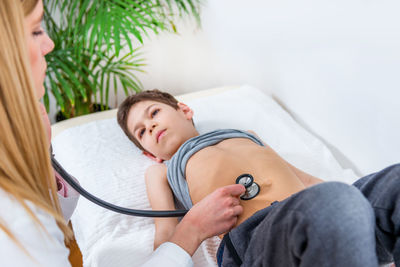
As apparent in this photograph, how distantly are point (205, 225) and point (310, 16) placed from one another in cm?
95

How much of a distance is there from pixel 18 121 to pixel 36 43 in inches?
5.5

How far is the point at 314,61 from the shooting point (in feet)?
Result: 4.99

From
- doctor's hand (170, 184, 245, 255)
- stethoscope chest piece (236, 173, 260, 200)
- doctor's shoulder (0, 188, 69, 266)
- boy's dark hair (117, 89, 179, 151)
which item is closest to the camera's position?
doctor's shoulder (0, 188, 69, 266)

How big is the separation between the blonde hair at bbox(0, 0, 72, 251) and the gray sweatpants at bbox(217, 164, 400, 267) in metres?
0.39

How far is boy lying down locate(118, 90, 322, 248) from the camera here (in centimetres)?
107

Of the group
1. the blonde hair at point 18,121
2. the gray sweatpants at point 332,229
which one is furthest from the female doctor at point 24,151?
the gray sweatpants at point 332,229

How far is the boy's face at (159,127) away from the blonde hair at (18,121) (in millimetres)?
662

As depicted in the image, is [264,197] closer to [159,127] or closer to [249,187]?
[249,187]

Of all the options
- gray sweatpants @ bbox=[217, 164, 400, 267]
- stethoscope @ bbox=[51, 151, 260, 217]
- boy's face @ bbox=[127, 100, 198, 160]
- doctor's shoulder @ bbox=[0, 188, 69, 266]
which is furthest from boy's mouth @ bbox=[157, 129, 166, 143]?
doctor's shoulder @ bbox=[0, 188, 69, 266]

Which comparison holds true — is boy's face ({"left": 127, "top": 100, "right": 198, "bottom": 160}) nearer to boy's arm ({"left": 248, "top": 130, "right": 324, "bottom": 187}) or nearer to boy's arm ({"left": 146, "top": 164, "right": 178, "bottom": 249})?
boy's arm ({"left": 146, "top": 164, "right": 178, "bottom": 249})

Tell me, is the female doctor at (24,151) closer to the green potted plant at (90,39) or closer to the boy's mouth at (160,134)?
the boy's mouth at (160,134)

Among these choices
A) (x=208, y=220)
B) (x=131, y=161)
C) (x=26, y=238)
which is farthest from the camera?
(x=131, y=161)

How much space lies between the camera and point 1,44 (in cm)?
56

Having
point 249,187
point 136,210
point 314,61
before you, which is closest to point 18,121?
point 136,210
